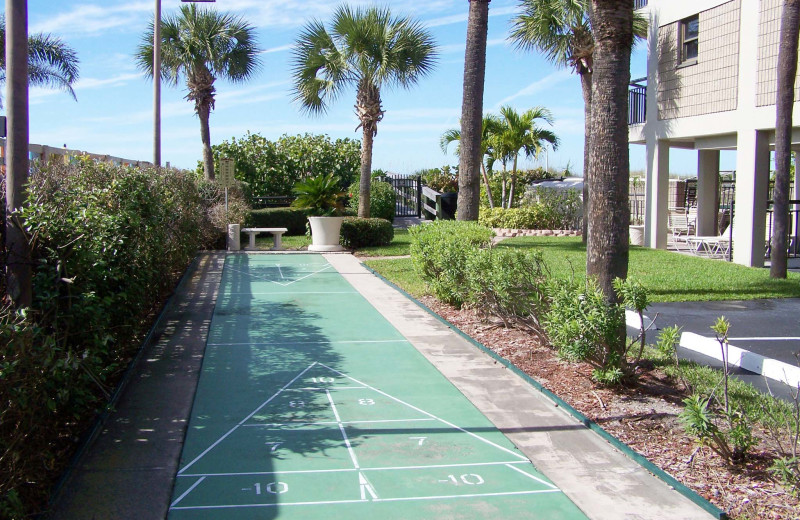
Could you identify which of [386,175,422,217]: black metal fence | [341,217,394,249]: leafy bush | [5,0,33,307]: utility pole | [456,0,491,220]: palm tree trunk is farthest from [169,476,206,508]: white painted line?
[386,175,422,217]: black metal fence

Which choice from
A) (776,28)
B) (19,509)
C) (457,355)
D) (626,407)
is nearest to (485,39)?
(776,28)

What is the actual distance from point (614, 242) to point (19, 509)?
18.0ft

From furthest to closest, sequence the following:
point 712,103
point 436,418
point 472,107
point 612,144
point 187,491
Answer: point 712,103
point 472,107
point 612,144
point 436,418
point 187,491

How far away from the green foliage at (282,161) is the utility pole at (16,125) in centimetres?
2424

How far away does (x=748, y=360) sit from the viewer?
7.61 m

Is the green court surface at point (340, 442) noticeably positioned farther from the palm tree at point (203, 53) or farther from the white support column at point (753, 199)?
the palm tree at point (203, 53)

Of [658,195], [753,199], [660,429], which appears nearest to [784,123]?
[753,199]

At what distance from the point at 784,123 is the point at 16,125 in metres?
12.8

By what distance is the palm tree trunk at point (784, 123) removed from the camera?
1303 cm

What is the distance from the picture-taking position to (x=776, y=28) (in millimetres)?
15852

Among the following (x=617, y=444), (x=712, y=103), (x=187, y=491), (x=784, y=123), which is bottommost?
(x=187, y=491)

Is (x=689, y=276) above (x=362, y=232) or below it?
below

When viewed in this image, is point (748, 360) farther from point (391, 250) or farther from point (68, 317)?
point (391, 250)

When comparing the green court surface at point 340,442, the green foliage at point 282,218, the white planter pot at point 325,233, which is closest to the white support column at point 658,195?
the white planter pot at point 325,233
